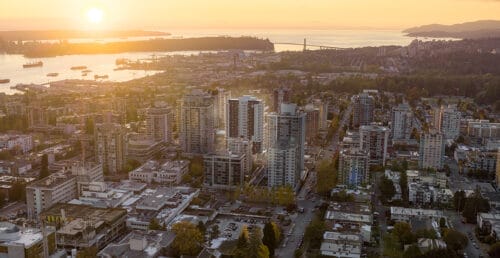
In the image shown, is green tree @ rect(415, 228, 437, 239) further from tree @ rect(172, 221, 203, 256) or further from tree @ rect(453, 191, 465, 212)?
tree @ rect(172, 221, 203, 256)

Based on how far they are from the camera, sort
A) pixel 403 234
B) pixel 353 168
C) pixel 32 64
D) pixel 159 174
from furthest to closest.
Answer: pixel 32 64 → pixel 159 174 → pixel 353 168 → pixel 403 234

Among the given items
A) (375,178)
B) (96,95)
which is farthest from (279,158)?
(96,95)

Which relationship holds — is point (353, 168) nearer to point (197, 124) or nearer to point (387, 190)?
point (387, 190)

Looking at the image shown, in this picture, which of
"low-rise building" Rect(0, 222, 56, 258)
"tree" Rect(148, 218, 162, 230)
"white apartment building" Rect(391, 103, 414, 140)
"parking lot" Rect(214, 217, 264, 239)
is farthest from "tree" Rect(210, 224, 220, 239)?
"white apartment building" Rect(391, 103, 414, 140)

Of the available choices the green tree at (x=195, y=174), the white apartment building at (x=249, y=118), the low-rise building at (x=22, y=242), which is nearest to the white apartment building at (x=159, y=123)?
the white apartment building at (x=249, y=118)

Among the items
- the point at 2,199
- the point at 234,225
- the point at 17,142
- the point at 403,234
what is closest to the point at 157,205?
the point at 234,225

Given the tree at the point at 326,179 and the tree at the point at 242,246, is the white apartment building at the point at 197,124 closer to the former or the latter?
the tree at the point at 326,179
